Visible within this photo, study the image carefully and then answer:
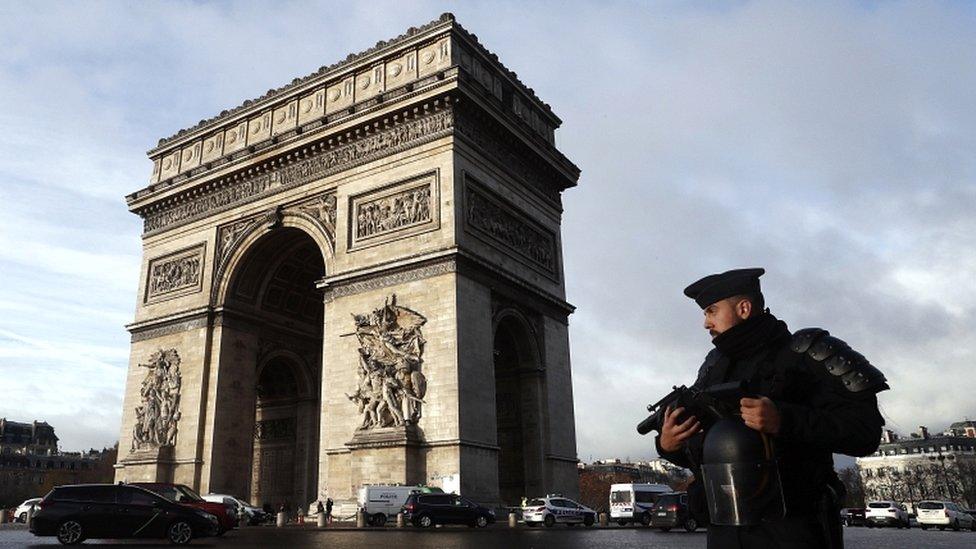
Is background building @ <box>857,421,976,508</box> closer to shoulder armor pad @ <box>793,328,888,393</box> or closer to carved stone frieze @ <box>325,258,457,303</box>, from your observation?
carved stone frieze @ <box>325,258,457,303</box>

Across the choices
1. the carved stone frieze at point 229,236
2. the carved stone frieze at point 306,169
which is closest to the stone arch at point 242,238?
the carved stone frieze at point 229,236

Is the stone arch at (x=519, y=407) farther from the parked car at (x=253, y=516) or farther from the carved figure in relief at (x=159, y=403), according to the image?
the carved figure in relief at (x=159, y=403)

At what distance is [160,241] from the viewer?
30.3 m

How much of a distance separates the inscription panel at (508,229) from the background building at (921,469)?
6920 centimetres

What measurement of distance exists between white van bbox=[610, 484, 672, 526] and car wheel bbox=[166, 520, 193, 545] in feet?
54.5

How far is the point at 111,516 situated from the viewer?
1344cm

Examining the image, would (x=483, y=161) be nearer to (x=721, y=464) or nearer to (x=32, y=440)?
(x=721, y=464)

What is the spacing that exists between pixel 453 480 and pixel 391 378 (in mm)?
3609

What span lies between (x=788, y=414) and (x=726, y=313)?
1.85 ft

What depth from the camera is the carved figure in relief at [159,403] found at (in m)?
26.4

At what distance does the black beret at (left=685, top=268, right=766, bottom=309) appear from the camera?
2.82 metres

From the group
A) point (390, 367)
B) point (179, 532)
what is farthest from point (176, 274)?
point (179, 532)

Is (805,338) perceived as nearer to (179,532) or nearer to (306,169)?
(179,532)

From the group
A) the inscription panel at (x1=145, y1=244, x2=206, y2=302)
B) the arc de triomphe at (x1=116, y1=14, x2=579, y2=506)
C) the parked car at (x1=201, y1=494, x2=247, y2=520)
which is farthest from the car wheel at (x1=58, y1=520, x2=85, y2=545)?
the inscription panel at (x1=145, y1=244, x2=206, y2=302)
